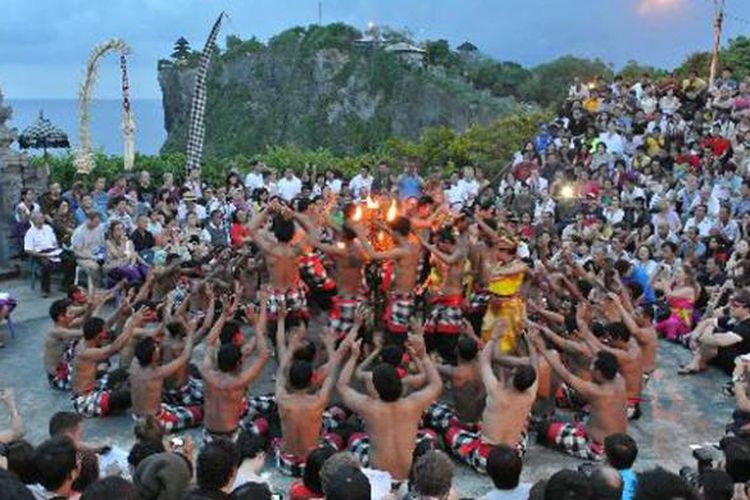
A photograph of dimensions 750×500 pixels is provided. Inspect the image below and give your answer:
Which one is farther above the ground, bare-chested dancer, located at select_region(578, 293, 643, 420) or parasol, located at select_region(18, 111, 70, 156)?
parasol, located at select_region(18, 111, 70, 156)

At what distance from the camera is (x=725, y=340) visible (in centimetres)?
1014

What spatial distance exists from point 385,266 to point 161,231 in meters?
5.38

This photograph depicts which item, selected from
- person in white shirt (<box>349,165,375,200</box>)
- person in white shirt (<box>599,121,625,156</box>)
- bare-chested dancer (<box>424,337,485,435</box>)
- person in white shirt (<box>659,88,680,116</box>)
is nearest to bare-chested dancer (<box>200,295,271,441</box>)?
bare-chested dancer (<box>424,337,485,435</box>)

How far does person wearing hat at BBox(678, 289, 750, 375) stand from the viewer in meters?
10.1

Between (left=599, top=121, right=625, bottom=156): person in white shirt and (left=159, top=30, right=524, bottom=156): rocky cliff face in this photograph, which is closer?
(left=599, top=121, right=625, bottom=156): person in white shirt

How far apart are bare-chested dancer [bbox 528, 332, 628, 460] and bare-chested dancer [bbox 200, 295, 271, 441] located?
108 inches

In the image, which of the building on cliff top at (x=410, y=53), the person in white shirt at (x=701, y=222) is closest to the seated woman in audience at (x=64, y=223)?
the person in white shirt at (x=701, y=222)

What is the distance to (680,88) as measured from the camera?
2122 cm

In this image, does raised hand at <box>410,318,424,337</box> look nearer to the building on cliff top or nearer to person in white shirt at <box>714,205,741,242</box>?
person in white shirt at <box>714,205,741,242</box>

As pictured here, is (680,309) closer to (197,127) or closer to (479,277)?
(479,277)

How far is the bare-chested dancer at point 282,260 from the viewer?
9.39 m

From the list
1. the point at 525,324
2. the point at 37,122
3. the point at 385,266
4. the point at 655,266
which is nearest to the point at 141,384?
the point at 385,266

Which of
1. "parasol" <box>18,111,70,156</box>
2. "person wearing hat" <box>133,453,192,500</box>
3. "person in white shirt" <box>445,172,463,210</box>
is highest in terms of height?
"parasol" <box>18,111,70,156</box>

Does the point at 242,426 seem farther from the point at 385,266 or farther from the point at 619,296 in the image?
the point at 619,296
